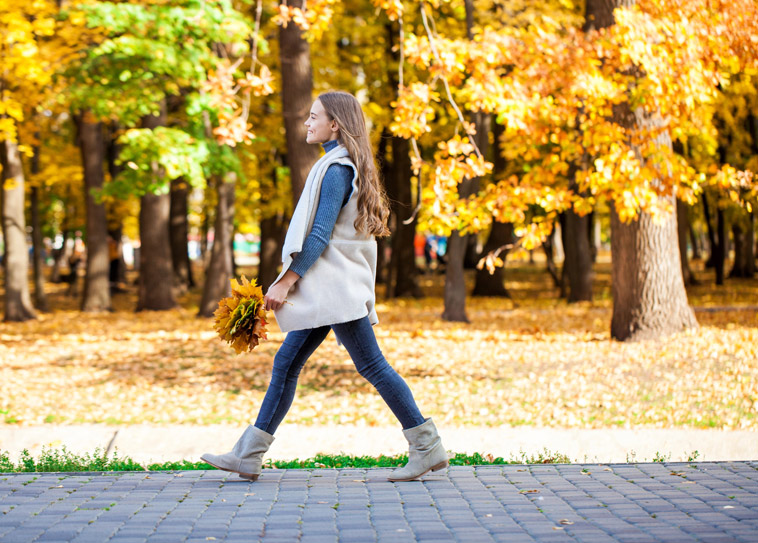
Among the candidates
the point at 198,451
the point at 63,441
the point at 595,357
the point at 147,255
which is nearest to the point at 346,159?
the point at 198,451

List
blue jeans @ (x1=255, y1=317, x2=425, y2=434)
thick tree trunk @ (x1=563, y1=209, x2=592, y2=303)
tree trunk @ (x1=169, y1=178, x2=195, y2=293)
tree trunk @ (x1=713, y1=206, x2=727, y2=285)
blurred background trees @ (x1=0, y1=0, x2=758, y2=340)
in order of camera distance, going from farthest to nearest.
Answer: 1. tree trunk @ (x1=169, y1=178, x2=195, y2=293)
2. tree trunk @ (x1=713, y1=206, x2=727, y2=285)
3. thick tree trunk @ (x1=563, y1=209, x2=592, y2=303)
4. blurred background trees @ (x1=0, y1=0, x2=758, y2=340)
5. blue jeans @ (x1=255, y1=317, x2=425, y2=434)

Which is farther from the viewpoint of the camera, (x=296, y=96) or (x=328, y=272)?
(x=296, y=96)

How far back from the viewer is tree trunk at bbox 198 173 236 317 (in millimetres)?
18203

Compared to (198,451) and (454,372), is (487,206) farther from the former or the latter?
(198,451)

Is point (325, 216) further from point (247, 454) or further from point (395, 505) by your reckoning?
point (395, 505)

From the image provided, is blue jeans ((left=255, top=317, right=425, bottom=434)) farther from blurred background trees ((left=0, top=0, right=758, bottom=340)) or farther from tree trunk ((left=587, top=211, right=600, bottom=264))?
tree trunk ((left=587, top=211, right=600, bottom=264))

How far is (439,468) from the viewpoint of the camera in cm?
471

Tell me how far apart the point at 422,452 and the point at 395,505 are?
528 mm

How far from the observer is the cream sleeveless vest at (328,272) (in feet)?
14.7

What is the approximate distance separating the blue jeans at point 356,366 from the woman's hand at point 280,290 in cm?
25

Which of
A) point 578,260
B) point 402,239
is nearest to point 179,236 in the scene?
point 402,239

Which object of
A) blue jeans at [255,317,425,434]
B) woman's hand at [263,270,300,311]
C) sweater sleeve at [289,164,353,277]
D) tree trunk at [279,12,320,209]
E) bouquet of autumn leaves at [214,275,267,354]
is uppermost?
tree trunk at [279,12,320,209]

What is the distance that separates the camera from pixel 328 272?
4543mm

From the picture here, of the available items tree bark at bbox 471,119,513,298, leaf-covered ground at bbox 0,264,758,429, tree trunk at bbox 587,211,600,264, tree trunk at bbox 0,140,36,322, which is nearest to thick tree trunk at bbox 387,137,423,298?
tree bark at bbox 471,119,513,298
